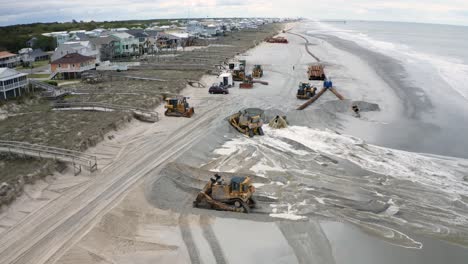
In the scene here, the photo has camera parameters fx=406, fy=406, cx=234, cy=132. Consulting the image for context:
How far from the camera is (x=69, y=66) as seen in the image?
5303 cm

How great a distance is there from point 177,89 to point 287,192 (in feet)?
86.9

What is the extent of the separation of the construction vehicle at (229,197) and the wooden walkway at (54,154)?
711cm

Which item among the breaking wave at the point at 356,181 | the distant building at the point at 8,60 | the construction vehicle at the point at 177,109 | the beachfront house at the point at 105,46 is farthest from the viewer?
the beachfront house at the point at 105,46

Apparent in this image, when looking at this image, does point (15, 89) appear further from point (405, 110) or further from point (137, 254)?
point (405, 110)

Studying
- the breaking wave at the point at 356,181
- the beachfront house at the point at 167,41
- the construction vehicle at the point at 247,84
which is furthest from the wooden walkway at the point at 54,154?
the beachfront house at the point at 167,41

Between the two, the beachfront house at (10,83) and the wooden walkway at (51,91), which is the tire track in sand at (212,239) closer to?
the wooden walkway at (51,91)

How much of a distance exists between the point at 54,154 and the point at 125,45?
5679 centimetres

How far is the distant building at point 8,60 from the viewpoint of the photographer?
6250 centimetres

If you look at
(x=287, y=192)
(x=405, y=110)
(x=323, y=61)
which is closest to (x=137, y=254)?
(x=287, y=192)

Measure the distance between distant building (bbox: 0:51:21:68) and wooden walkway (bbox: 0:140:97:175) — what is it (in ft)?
149

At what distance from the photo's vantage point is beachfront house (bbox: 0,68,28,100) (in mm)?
37281

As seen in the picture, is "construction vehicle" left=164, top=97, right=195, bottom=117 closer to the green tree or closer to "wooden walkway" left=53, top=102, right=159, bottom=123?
"wooden walkway" left=53, top=102, right=159, bottom=123

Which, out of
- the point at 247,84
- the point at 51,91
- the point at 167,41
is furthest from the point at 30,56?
the point at 247,84

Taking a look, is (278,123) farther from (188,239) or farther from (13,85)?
(13,85)
